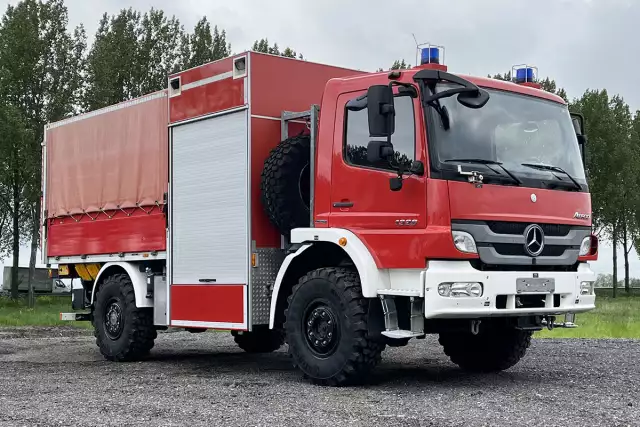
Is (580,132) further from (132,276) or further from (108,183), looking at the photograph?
(108,183)

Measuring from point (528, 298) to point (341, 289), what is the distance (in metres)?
1.77

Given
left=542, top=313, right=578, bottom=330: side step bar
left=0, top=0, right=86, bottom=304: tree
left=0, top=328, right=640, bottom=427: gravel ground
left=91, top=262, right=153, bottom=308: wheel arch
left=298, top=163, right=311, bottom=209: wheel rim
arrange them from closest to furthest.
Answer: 1. left=0, top=328, right=640, bottom=427: gravel ground
2. left=542, top=313, right=578, bottom=330: side step bar
3. left=298, top=163, right=311, bottom=209: wheel rim
4. left=91, top=262, right=153, bottom=308: wheel arch
5. left=0, top=0, right=86, bottom=304: tree

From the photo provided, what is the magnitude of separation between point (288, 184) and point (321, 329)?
1604 mm

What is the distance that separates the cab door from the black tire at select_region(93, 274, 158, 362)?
13.3ft

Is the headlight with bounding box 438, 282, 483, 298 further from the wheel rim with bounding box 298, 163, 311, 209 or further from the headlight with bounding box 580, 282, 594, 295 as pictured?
the wheel rim with bounding box 298, 163, 311, 209

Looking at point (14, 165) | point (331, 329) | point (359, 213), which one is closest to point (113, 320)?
point (331, 329)

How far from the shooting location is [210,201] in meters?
10.5

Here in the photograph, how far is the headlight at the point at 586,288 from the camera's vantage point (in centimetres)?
893

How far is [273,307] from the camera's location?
9500 mm

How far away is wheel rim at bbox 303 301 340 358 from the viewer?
872 cm

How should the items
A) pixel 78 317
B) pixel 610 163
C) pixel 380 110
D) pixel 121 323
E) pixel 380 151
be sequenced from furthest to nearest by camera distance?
1. pixel 610 163
2. pixel 78 317
3. pixel 121 323
4. pixel 380 151
5. pixel 380 110

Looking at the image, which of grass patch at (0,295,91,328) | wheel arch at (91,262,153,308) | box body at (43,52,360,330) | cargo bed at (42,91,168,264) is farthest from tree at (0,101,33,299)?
wheel arch at (91,262,153,308)

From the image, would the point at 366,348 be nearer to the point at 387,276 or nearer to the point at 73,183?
the point at 387,276

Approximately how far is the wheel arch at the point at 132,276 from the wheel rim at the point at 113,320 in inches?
18.0
